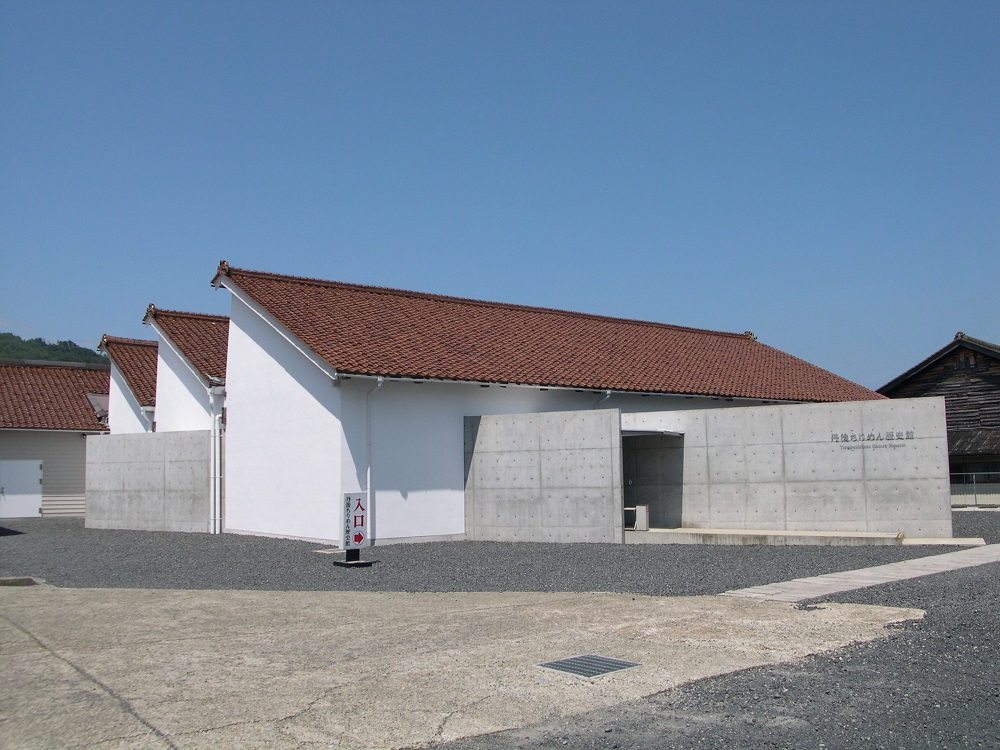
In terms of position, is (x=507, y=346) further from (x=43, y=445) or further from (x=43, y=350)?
(x=43, y=350)

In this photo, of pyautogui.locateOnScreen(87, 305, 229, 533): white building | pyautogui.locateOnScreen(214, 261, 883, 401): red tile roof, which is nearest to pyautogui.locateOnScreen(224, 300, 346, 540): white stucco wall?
pyautogui.locateOnScreen(214, 261, 883, 401): red tile roof

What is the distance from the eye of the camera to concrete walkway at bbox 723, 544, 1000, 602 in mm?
11039

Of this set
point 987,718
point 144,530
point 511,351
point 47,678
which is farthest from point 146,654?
point 144,530

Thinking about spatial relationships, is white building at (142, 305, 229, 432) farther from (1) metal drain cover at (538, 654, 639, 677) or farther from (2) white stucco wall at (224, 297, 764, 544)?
(1) metal drain cover at (538, 654, 639, 677)

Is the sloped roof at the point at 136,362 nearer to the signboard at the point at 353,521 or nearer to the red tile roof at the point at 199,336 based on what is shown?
the red tile roof at the point at 199,336

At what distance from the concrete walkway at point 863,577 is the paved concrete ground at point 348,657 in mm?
626

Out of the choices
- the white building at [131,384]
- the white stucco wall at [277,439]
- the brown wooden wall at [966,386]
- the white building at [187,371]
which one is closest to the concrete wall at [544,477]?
the white stucco wall at [277,439]

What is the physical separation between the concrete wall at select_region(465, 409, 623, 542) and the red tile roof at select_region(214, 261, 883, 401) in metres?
1.46

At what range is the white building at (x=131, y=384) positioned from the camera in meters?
28.1

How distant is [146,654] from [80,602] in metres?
3.67

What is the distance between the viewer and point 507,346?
23.0 m

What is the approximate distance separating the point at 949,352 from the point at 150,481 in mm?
28597

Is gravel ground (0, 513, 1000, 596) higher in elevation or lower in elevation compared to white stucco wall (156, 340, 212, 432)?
lower

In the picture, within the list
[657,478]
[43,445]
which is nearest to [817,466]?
[657,478]
